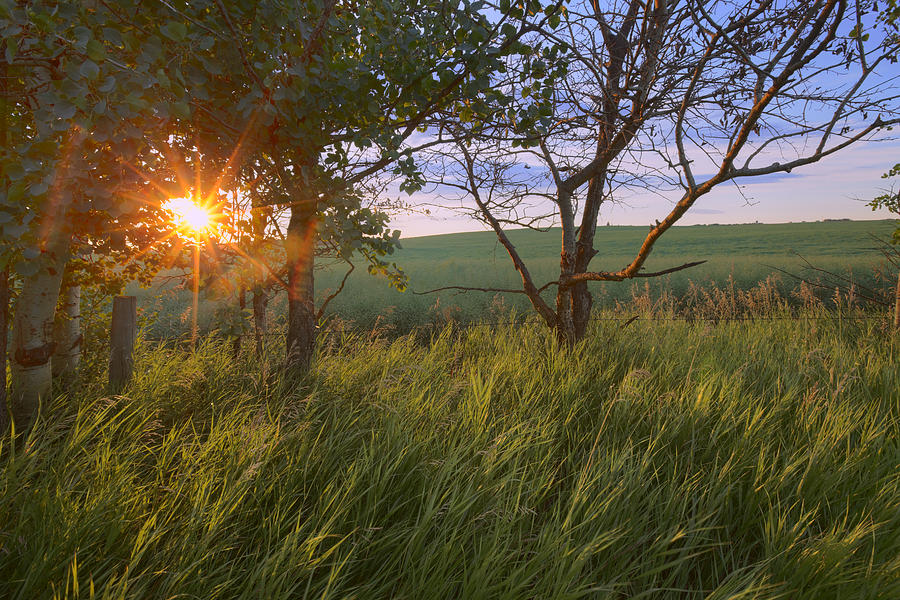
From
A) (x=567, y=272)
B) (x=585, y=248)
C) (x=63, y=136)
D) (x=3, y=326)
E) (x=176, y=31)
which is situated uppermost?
(x=176, y=31)

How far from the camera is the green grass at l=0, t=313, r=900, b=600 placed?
1.60 meters

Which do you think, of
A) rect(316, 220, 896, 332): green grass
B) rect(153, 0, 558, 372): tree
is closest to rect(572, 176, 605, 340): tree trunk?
rect(316, 220, 896, 332): green grass

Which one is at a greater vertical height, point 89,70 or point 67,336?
point 89,70

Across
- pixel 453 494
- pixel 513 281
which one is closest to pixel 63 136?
pixel 453 494

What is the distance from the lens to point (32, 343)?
255 centimetres

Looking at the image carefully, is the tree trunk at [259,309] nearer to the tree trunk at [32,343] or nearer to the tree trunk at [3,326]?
the tree trunk at [32,343]

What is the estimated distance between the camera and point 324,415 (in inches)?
120

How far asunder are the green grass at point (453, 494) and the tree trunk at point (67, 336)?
254 mm

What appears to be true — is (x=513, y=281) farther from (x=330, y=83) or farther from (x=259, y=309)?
(x=330, y=83)

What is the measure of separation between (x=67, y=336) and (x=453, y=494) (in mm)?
3085

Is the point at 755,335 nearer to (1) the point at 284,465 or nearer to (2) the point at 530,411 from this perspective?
(2) the point at 530,411

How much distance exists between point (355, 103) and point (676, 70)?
2379 mm

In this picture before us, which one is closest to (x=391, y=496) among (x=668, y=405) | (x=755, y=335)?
(x=668, y=405)

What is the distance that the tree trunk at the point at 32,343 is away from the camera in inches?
99.9
